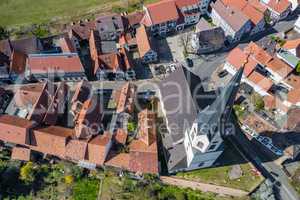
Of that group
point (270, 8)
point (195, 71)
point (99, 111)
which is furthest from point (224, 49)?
point (99, 111)

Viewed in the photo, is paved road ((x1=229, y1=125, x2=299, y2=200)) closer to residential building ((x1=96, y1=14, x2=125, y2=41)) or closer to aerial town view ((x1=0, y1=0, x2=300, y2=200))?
aerial town view ((x1=0, y1=0, x2=300, y2=200))

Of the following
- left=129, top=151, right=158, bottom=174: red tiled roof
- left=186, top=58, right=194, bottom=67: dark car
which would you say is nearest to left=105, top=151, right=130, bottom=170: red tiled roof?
left=129, top=151, right=158, bottom=174: red tiled roof

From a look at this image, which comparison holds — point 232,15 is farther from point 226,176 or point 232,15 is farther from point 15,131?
point 15,131

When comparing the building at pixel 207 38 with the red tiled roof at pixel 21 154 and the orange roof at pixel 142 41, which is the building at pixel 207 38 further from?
the red tiled roof at pixel 21 154

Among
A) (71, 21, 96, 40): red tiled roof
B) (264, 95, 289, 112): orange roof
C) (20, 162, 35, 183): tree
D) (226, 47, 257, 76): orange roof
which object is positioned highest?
(71, 21, 96, 40): red tiled roof

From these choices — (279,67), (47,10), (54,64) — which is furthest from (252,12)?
(47,10)

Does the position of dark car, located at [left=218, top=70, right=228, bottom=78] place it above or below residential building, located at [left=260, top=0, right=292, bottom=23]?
below
